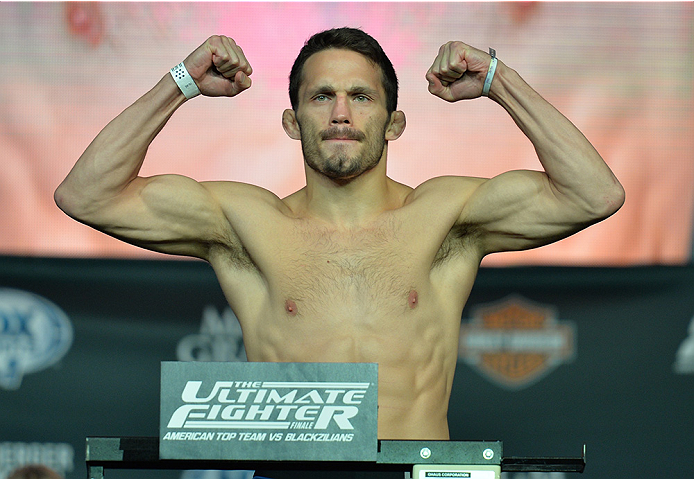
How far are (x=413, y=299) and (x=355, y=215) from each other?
268mm

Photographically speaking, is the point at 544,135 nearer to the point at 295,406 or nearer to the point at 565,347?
the point at 295,406

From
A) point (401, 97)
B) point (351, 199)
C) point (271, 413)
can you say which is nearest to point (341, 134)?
point (351, 199)

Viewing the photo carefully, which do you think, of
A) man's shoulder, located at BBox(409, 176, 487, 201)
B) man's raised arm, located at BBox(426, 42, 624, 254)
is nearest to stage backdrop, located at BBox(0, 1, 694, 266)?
man's shoulder, located at BBox(409, 176, 487, 201)

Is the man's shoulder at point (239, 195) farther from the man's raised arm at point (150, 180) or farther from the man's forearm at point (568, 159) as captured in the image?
the man's forearm at point (568, 159)

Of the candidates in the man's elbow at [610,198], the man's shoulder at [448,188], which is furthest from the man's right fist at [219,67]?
the man's elbow at [610,198]

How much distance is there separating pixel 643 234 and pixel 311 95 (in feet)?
5.26

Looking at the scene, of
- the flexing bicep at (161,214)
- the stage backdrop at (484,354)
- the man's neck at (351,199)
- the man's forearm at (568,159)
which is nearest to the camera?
the man's forearm at (568,159)

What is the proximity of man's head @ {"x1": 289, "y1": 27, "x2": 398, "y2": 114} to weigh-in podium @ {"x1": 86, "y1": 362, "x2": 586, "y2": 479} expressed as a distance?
42.5 inches

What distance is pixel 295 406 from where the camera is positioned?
1.60 m

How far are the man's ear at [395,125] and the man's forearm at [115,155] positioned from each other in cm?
54

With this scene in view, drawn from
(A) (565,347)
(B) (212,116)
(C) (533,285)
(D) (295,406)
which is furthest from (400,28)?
(D) (295,406)

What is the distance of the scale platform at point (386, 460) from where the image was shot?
5.13 feet

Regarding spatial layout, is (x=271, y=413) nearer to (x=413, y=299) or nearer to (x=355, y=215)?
(x=413, y=299)

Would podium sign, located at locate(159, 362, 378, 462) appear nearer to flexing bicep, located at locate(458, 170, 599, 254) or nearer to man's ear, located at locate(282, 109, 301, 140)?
flexing bicep, located at locate(458, 170, 599, 254)
